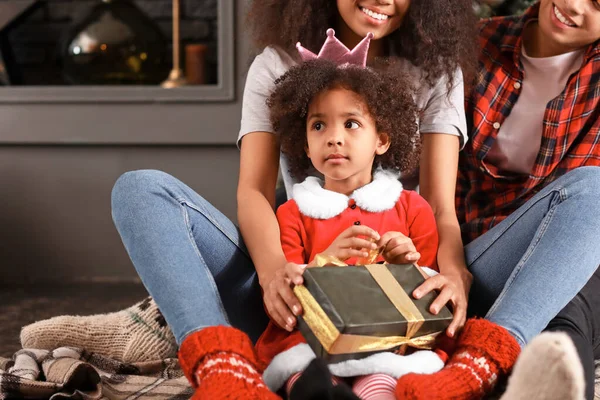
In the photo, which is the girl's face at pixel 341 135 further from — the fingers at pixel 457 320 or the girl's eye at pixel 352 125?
the fingers at pixel 457 320

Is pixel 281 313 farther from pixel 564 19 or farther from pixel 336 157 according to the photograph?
pixel 564 19

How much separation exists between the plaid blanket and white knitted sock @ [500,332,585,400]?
0.60 m

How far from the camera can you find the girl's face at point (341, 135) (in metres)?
1.08

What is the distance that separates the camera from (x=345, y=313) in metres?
0.85

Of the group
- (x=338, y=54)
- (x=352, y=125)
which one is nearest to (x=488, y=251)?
(x=352, y=125)

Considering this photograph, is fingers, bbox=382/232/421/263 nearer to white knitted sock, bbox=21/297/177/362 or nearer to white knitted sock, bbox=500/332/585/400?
white knitted sock, bbox=500/332/585/400

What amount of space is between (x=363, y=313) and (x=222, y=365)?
18 cm

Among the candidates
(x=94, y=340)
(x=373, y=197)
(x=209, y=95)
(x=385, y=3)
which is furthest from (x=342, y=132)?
(x=209, y=95)

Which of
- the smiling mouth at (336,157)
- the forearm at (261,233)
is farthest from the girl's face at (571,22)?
the forearm at (261,233)

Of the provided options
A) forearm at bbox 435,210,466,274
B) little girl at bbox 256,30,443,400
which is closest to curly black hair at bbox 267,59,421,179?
little girl at bbox 256,30,443,400

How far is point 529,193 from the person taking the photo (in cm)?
137

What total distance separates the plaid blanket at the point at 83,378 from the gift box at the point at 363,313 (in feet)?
1.21

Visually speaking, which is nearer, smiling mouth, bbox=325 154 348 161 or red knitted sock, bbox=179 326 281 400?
red knitted sock, bbox=179 326 281 400

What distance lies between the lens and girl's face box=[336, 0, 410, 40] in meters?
1.22
